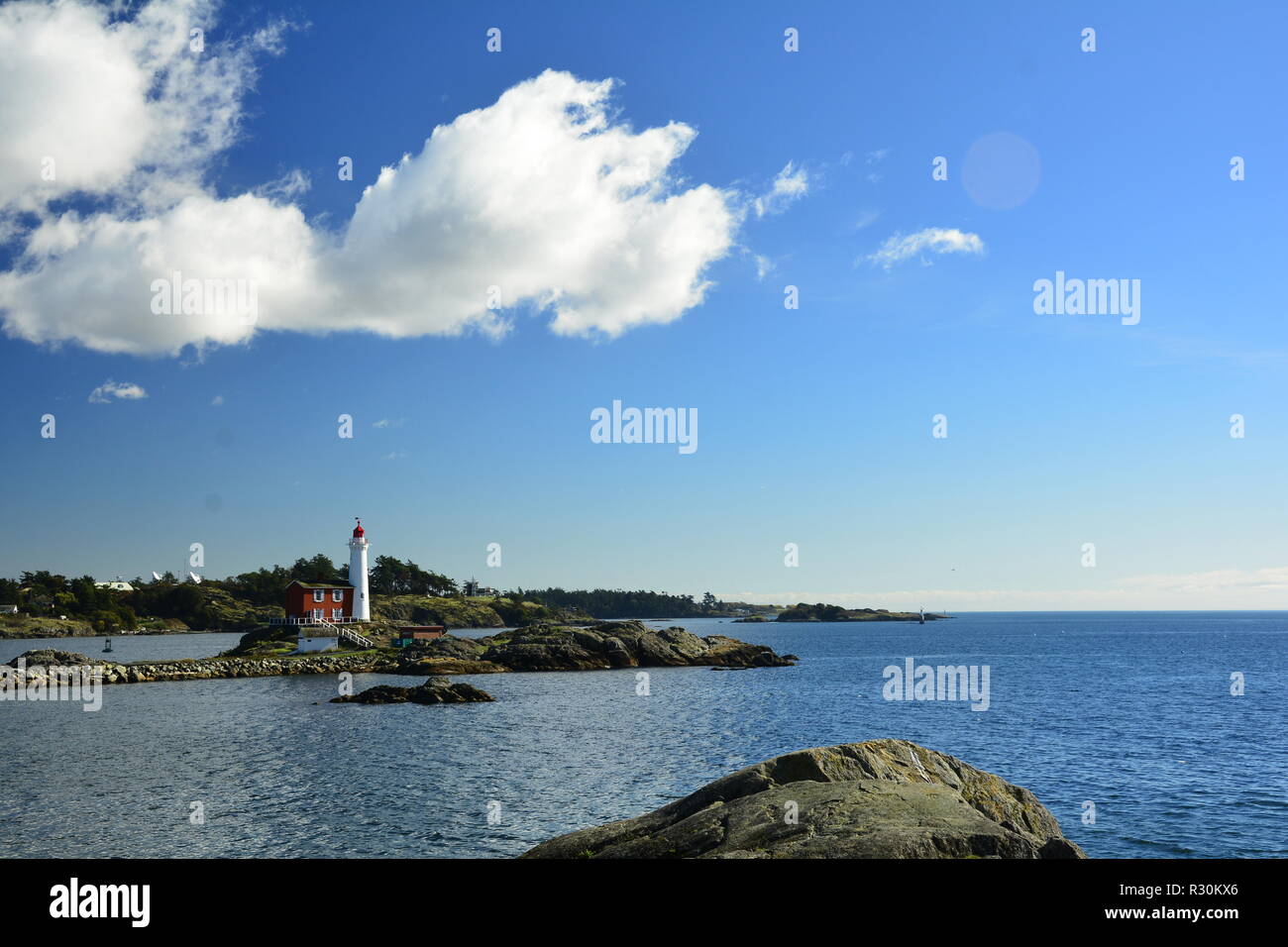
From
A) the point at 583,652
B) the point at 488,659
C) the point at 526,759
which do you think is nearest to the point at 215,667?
the point at 488,659

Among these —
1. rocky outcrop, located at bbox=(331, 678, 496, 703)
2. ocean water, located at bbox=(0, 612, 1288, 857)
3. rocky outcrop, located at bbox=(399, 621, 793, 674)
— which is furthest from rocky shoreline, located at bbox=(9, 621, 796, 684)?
rocky outcrop, located at bbox=(331, 678, 496, 703)

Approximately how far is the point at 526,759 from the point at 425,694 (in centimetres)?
2711

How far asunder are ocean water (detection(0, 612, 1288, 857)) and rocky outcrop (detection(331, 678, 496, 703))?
9.52ft

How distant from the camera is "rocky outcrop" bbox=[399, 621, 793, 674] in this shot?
98.4 meters

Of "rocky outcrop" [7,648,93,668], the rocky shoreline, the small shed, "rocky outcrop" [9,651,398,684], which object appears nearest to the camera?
"rocky outcrop" [9,651,398,684]

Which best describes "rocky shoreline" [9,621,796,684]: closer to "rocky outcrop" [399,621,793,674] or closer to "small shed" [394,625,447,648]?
"rocky outcrop" [399,621,793,674]

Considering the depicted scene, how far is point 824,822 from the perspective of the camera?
1650 centimetres

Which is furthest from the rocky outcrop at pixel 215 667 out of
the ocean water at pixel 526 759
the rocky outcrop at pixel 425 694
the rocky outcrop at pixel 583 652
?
the rocky outcrop at pixel 425 694

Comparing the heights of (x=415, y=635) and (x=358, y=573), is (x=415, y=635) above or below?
below

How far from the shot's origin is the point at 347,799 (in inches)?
1339

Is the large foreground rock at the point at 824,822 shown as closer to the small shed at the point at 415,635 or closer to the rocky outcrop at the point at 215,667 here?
the rocky outcrop at the point at 215,667

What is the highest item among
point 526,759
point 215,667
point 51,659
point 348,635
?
point 526,759

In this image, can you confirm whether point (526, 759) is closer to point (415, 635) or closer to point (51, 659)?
point (415, 635)
